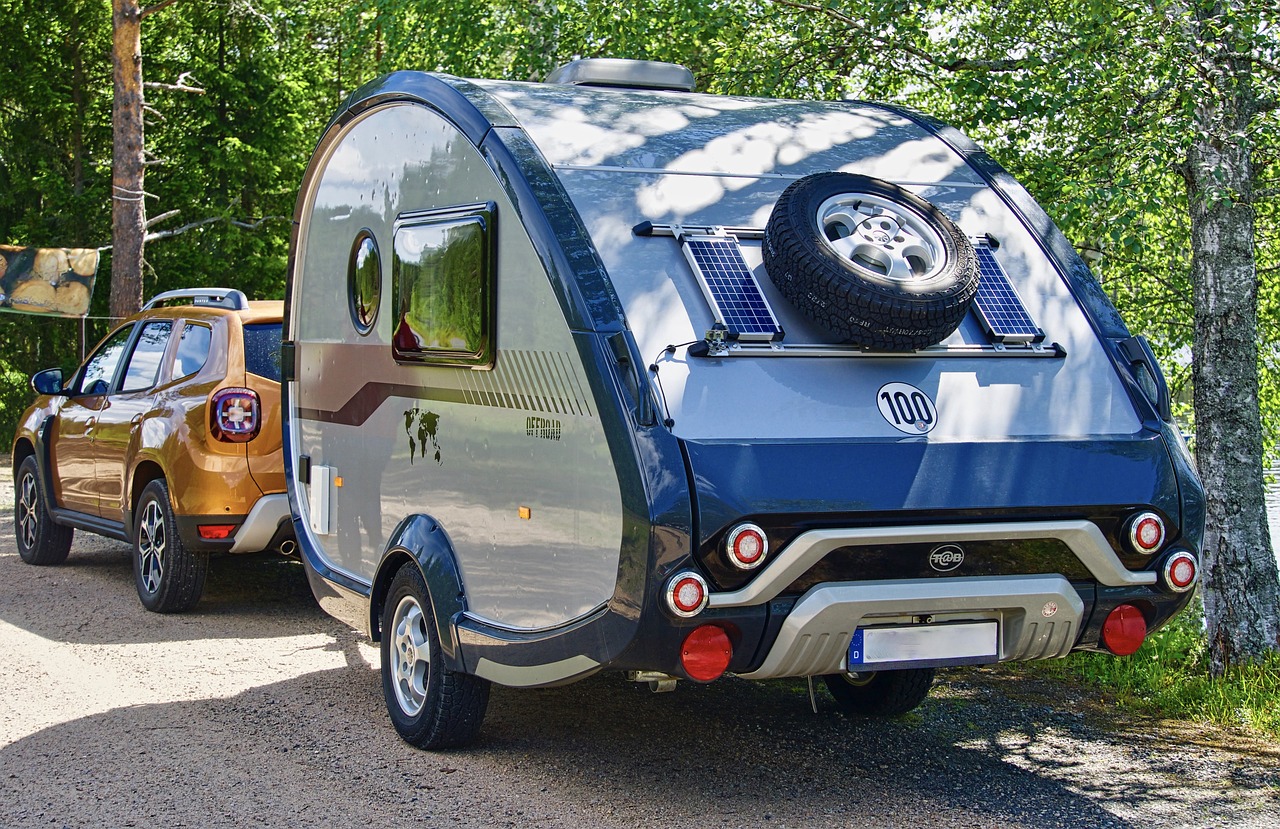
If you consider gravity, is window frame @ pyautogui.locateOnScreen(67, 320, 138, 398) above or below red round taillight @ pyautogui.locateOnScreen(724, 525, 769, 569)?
above

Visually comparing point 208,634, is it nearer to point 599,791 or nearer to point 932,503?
point 599,791

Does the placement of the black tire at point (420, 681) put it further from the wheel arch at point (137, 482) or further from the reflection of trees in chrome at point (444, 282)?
the wheel arch at point (137, 482)

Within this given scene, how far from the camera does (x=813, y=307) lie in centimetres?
486

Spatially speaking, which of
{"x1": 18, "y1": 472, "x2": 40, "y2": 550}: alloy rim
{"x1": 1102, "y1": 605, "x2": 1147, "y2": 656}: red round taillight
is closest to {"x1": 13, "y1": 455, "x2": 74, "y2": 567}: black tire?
{"x1": 18, "y1": 472, "x2": 40, "y2": 550}: alloy rim

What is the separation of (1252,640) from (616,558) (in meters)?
4.28

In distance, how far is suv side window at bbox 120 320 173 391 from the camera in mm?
9008

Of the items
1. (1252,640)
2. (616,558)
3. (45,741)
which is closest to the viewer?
(616,558)

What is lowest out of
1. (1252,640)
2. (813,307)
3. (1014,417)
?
(1252,640)

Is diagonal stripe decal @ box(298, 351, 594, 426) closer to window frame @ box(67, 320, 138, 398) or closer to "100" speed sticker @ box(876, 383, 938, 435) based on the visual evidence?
"100" speed sticker @ box(876, 383, 938, 435)

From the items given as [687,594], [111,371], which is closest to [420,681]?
[687,594]

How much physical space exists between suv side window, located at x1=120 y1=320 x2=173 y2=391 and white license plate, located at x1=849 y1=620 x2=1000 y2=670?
5708 millimetres

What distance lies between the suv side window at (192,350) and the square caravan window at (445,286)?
2901 mm

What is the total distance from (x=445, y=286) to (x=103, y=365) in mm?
5040

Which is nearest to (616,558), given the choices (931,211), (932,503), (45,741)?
(932,503)
